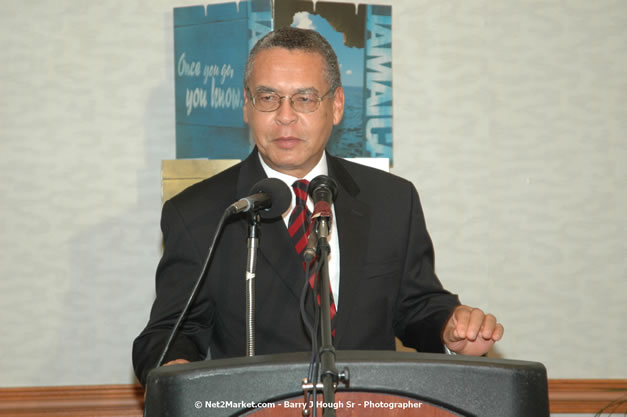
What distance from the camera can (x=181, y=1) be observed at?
9.20 feet

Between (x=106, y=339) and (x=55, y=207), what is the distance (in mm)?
576

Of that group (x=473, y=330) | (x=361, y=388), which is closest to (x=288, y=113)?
(x=473, y=330)

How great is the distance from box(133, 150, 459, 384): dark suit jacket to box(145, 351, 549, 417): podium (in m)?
0.77

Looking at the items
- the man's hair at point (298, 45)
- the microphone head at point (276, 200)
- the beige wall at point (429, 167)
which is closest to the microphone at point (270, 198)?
the microphone head at point (276, 200)

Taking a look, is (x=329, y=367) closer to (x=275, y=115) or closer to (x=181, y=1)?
(x=275, y=115)

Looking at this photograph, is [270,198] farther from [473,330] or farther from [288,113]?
[288,113]

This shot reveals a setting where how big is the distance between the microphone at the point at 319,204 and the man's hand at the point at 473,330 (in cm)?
39

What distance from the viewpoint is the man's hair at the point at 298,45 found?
1.91 meters

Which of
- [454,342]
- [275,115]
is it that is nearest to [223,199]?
[275,115]

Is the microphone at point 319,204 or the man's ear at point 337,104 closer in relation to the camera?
the microphone at point 319,204

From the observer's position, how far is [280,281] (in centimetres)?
183

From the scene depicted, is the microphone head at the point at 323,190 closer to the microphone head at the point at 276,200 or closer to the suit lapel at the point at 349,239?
the microphone head at the point at 276,200

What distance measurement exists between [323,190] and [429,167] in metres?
1.79

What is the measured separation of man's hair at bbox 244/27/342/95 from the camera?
1905 millimetres
